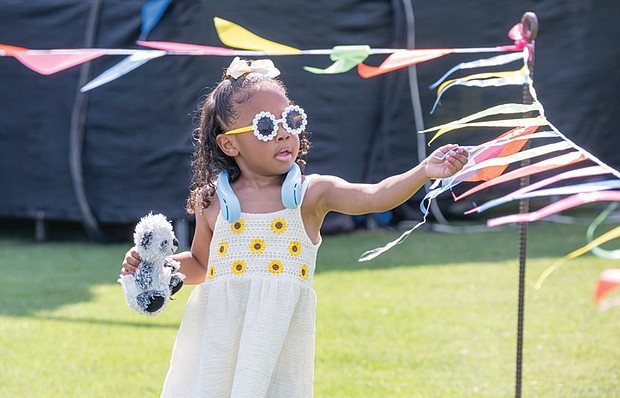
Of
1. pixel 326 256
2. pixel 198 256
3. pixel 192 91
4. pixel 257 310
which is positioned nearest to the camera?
pixel 257 310

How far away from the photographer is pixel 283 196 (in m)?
2.78

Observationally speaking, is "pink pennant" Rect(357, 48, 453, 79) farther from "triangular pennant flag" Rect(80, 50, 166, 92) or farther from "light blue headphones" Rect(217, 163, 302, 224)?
"triangular pennant flag" Rect(80, 50, 166, 92)

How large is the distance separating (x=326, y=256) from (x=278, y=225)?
460cm

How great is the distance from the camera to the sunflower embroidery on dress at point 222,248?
2.83 m

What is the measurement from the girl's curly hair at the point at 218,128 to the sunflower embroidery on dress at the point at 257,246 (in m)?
0.22

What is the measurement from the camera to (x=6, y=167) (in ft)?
27.9

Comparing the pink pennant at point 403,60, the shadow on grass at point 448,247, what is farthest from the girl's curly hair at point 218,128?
the shadow on grass at point 448,247

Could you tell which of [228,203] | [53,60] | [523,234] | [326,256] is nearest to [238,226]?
[228,203]

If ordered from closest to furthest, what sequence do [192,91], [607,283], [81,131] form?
[607,283]
[192,91]
[81,131]

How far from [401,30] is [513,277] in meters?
2.67

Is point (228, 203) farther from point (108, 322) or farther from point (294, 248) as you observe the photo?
point (108, 322)

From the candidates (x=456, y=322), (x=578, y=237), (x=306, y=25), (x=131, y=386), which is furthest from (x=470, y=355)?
(x=306, y=25)

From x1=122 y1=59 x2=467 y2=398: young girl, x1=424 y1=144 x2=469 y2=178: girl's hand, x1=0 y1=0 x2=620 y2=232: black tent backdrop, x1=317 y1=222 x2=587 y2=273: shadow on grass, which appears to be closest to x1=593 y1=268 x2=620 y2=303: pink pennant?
x1=424 y1=144 x2=469 y2=178: girl's hand

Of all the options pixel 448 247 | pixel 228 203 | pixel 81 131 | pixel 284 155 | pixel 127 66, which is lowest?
pixel 448 247
